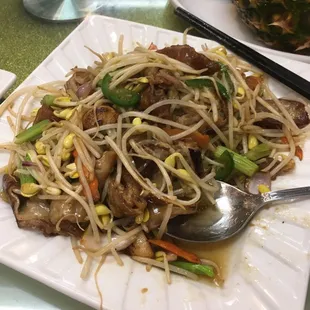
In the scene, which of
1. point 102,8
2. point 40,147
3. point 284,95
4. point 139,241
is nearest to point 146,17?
point 102,8

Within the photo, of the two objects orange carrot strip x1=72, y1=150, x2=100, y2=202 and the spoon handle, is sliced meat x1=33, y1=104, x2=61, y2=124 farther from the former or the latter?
the spoon handle

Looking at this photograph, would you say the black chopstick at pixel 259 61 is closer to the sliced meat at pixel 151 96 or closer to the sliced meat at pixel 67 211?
the sliced meat at pixel 151 96

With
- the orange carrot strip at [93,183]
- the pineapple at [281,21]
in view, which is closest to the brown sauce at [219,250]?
the orange carrot strip at [93,183]

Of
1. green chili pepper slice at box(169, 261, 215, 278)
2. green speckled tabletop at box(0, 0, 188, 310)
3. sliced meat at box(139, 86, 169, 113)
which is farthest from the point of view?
green speckled tabletop at box(0, 0, 188, 310)

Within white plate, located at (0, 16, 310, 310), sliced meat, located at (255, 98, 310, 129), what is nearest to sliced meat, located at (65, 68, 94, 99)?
white plate, located at (0, 16, 310, 310)

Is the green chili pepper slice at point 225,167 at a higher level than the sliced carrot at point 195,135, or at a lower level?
lower

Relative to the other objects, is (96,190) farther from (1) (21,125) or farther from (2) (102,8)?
→ (2) (102,8)
